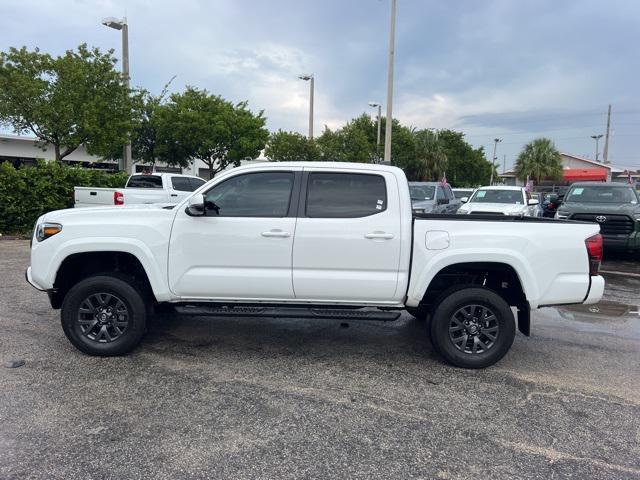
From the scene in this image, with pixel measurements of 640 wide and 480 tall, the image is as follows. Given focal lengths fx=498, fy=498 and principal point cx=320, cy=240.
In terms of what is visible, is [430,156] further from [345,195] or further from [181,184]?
[345,195]

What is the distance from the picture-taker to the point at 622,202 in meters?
11.9

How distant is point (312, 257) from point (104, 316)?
2.07m

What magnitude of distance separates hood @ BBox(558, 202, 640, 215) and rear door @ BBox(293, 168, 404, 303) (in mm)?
8711

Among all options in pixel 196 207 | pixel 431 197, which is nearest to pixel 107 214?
pixel 196 207

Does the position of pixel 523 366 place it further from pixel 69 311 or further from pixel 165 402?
pixel 69 311

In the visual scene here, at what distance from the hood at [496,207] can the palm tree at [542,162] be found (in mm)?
42389

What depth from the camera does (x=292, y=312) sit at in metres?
4.61

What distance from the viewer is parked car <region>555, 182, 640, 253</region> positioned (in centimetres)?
1098

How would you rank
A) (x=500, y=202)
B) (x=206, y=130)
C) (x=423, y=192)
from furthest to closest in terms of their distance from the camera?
(x=206, y=130) → (x=423, y=192) → (x=500, y=202)

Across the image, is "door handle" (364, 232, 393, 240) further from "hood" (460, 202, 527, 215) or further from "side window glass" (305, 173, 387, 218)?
"hood" (460, 202, 527, 215)

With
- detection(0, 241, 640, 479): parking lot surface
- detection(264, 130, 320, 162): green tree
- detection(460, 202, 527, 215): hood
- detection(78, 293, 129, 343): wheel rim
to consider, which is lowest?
detection(0, 241, 640, 479): parking lot surface

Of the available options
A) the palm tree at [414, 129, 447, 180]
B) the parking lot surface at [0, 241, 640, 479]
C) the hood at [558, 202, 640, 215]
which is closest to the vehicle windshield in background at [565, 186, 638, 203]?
the hood at [558, 202, 640, 215]

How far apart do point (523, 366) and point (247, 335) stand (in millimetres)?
2887

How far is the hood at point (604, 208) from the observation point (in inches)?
435
